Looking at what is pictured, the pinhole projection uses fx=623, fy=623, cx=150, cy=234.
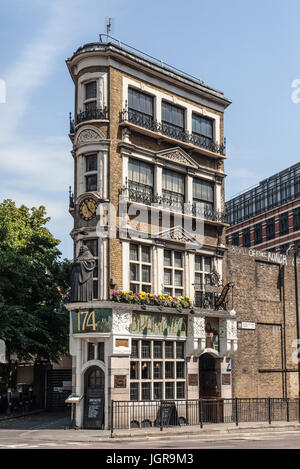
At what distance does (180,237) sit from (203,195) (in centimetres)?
350

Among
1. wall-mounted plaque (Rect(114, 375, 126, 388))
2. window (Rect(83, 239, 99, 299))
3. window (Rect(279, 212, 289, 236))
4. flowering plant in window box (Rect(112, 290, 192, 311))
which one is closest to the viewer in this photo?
wall-mounted plaque (Rect(114, 375, 126, 388))

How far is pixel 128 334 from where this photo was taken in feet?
91.4

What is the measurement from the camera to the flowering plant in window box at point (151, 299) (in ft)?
91.7

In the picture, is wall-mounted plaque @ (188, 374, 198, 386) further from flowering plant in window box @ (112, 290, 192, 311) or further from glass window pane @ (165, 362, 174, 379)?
Result: flowering plant in window box @ (112, 290, 192, 311)

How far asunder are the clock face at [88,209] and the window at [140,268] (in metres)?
2.48

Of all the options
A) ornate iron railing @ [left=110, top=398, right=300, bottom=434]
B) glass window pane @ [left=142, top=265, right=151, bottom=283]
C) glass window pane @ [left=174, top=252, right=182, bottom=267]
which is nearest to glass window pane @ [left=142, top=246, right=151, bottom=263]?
glass window pane @ [left=142, top=265, right=151, bottom=283]

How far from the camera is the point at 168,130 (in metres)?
32.4

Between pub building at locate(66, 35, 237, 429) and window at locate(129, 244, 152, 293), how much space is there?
5cm

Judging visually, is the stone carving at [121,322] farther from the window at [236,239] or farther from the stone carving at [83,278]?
the window at [236,239]

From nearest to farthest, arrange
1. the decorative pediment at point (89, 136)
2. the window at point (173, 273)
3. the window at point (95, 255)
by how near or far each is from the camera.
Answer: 1. the window at point (95, 255)
2. the decorative pediment at point (89, 136)
3. the window at point (173, 273)

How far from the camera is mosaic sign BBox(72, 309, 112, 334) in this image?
27.3 m

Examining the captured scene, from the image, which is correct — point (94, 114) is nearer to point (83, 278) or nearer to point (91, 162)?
point (91, 162)

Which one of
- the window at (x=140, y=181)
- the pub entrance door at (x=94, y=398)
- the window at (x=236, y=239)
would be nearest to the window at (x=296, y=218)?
the window at (x=236, y=239)
